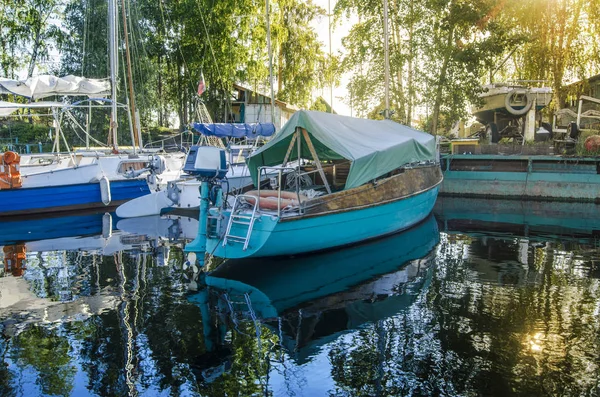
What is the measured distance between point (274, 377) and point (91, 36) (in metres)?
36.0

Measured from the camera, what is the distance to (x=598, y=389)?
5.69m

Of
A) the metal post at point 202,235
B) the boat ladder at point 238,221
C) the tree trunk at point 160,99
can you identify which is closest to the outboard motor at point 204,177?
the metal post at point 202,235

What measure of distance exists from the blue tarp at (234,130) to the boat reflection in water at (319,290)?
7.39 m

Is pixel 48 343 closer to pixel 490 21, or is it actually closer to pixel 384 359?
pixel 384 359

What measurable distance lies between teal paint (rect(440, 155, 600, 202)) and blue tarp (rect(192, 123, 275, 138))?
9228 millimetres

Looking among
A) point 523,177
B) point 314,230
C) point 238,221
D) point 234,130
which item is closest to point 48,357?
point 238,221

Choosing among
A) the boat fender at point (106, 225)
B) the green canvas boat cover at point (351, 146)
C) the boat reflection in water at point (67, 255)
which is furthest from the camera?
the boat fender at point (106, 225)

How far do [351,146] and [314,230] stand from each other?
2.09 m

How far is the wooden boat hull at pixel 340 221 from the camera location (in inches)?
403

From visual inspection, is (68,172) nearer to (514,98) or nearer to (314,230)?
(314,230)

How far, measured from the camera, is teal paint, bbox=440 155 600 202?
21344mm

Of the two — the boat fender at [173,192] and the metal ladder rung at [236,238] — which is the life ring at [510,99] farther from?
the metal ladder rung at [236,238]

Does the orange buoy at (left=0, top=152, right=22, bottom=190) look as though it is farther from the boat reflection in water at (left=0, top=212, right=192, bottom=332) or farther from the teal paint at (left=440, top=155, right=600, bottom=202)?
the teal paint at (left=440, top=155, right=600, bottom=202)

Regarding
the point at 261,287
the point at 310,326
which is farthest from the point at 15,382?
the point at 261,287
